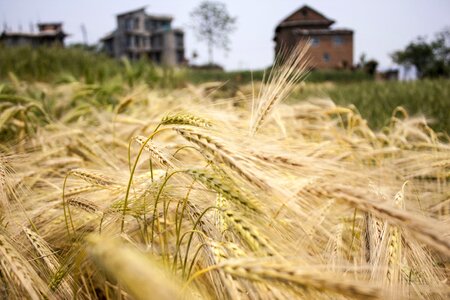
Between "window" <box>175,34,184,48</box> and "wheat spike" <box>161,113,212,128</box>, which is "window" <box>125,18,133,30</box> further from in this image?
"wheat spike" <box>161,113,212,128</box>

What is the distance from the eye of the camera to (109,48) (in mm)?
59656

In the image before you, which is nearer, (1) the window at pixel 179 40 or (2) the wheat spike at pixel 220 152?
(2) the wheat spike at pixel 220 152

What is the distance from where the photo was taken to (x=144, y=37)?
5619 cm

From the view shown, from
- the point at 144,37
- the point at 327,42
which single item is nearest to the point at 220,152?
the point at 327,42

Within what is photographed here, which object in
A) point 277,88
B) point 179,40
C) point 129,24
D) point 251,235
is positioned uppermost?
point 129,24

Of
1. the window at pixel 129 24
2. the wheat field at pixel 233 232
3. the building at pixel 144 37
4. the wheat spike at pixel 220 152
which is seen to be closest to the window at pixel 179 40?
the building at pixel 144 37

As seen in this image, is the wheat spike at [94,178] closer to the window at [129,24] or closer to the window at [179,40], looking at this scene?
the window at [129,24]

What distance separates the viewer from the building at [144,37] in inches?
2160

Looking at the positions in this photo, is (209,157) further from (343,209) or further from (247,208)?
(343,209)

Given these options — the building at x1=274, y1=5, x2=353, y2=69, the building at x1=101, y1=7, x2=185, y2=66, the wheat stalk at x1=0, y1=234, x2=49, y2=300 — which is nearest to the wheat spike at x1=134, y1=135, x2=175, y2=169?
the wheat stalk at x1=0, y1=234, x2=49, y2=300

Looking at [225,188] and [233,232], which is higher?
[225,188]

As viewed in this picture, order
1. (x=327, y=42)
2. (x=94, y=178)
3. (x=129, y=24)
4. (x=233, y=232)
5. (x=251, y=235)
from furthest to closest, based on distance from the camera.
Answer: (x=129, y=24), (x=327, y=42), (x=94, y=178), (x=233, y=232), (x=251, y=235)

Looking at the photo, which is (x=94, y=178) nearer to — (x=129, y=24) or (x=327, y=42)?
(x=327, y=42)

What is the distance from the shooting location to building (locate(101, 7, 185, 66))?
180ft
